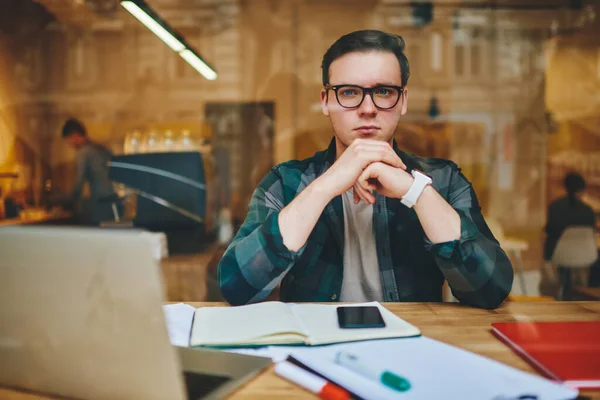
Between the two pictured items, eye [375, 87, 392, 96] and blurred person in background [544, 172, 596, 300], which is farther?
blurred person in background [544, 172, 596, 300]

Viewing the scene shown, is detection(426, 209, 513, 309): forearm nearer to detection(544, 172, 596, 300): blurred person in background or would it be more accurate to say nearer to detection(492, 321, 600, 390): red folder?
detection(492, 321, 600, 390): red folder

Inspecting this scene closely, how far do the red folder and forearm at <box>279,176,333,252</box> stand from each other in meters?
0.45

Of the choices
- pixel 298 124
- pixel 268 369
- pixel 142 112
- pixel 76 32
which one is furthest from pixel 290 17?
pixel 268 369

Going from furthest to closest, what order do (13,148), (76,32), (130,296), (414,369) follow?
(76,32) < (13,148) < (414,369) < (130,296)

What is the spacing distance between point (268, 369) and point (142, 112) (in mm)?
5191

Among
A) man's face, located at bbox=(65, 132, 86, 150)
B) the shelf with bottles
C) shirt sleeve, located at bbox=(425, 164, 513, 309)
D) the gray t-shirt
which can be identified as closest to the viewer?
shirt sleeve, located at bbox=(425, 164, 513, 309)

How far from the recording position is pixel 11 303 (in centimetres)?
58

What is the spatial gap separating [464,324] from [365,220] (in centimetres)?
56

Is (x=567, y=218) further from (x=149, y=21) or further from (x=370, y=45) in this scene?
(x=149, y=21)

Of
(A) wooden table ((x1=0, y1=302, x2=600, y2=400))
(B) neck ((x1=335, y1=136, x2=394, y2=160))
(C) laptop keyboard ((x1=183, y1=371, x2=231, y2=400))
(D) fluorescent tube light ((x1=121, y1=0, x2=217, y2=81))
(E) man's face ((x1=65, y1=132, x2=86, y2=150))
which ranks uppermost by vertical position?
(D) fluorescent tube light ((x1=121, y1=0, x2=217, y2=81))

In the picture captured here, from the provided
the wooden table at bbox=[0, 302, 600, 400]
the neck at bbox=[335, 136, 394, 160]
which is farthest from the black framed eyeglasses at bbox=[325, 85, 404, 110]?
the wooden table at bbox=[0, 302, 600, 400]

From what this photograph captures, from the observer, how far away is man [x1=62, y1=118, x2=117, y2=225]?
4.49 meters

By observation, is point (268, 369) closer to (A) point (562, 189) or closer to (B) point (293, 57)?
(B) point (293, 57)

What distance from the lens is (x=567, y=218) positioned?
151 inches
